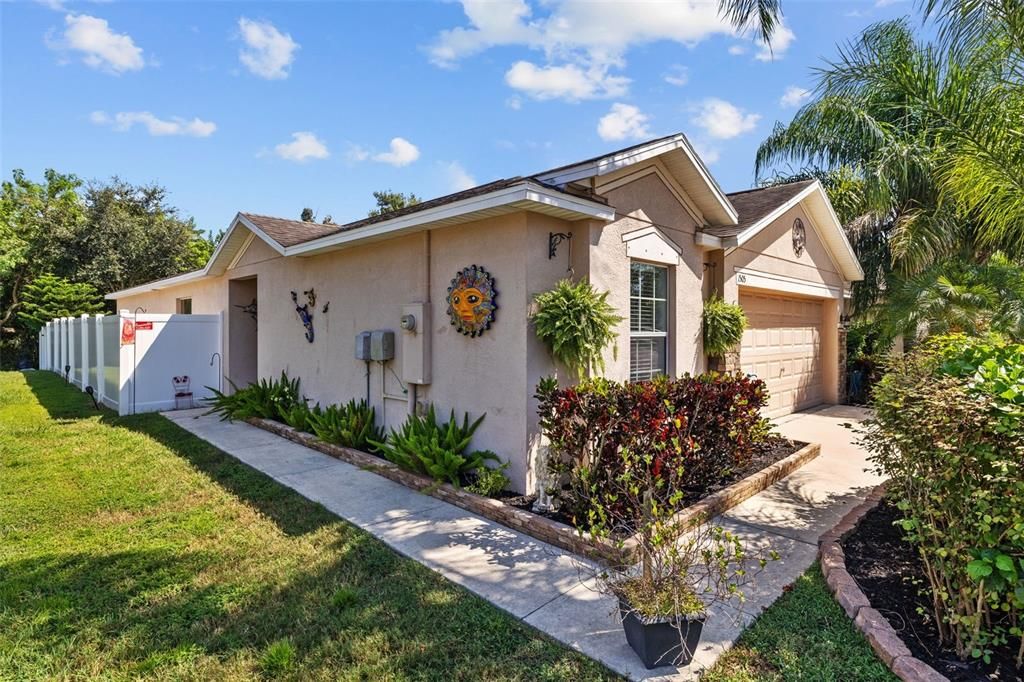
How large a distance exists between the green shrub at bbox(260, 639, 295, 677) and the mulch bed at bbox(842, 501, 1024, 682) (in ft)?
11.7

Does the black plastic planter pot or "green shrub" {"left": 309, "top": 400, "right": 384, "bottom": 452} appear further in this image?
"green shrub" {"left": 309, "top": 400, "right": 384, "bottom": 452}

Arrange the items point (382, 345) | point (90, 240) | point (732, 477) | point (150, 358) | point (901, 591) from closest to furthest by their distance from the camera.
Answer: point (901, 591)
point (732, 477)
point (382, 345)
point (150, 358)
point (90, 240)

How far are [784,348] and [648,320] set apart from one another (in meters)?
5.41

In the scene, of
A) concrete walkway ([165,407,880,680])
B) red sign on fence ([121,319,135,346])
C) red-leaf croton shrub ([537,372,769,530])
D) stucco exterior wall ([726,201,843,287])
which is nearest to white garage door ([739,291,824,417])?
stucco exterior wall ([726,201,843,287])

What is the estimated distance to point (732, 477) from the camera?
6.10m

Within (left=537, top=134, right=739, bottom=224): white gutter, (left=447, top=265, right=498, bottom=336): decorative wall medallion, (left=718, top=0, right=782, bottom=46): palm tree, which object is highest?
(left=718, top=0, right=782, bottom=46): palm tree

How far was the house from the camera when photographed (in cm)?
561

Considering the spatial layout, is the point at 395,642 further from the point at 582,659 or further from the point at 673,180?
the point at 673,180

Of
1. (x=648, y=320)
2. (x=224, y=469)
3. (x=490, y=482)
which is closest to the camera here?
(x=490, y=482)

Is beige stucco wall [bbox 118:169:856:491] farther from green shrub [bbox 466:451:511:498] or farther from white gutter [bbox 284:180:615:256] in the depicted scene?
white gutter [bbox 284:180:615:256]

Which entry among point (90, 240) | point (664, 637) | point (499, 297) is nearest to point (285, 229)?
point (499, 297)

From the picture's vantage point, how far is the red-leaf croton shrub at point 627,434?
4.71 meters

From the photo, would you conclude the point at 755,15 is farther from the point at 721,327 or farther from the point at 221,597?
the point at 221,597

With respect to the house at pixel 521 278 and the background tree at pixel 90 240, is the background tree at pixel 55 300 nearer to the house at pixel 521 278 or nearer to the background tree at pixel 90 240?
the background tree at pixel 90 240
